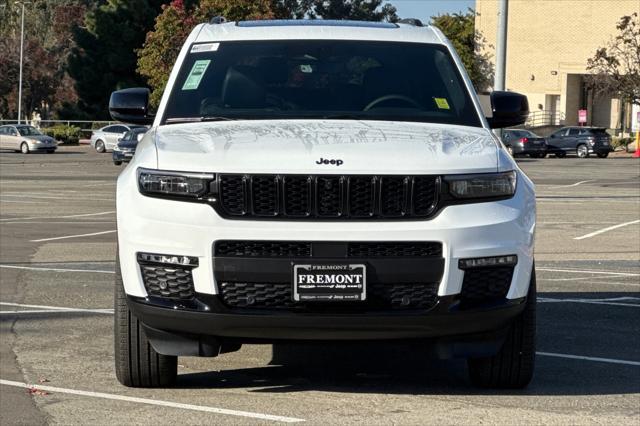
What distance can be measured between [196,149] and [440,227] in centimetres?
130

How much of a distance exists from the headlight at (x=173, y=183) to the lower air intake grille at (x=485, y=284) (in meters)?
1.35

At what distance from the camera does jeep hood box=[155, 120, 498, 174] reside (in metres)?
6.45

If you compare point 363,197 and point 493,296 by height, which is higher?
point 363,197

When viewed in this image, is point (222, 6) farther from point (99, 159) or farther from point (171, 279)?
point (171, 279)

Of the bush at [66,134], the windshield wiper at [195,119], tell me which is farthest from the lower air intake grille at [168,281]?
the bush at [66,134]

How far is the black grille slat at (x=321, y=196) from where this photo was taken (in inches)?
253

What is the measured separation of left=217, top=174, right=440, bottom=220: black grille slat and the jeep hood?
1.6 inches

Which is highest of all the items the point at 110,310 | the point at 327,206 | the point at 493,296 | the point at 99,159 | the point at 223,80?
the point at 223,80

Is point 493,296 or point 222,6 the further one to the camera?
point 222,6

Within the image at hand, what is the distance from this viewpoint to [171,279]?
21.5 feet

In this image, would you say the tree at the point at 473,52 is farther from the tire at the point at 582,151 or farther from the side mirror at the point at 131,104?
the side mirror at the point at 131,104

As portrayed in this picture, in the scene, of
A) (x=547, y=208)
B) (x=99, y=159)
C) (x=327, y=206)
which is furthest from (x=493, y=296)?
(x=99, y=159)

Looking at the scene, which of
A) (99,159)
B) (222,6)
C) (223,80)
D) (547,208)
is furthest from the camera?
(222,6)

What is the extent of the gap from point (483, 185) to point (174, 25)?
60.6 metres
